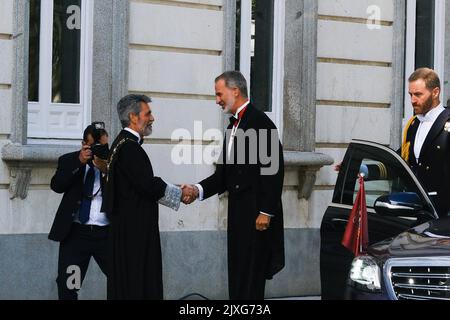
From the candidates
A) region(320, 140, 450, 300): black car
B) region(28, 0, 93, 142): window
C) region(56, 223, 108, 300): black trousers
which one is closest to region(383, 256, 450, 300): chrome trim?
region(320, 140, 450, 300): black car

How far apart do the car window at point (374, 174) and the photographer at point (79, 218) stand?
203 centimetres

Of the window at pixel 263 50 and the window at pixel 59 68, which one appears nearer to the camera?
the window at pixel 59 68

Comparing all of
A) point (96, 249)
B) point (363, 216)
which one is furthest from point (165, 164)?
point (363, 216)

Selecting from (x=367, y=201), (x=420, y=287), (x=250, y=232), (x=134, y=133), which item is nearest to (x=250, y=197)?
(x=250, y=232)

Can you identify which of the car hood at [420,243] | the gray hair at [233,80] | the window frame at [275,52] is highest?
the window frame at [275,52]

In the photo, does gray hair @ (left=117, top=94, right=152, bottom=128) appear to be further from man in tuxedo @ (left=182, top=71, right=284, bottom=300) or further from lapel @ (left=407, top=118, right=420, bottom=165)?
lapel @ (left=407, top=118, right=420, bottom=165)

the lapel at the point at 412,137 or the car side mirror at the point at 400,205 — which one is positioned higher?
the lapel at the point at 412,137

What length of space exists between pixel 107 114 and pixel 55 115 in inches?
20.7

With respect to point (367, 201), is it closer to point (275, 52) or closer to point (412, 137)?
point (412, 137)

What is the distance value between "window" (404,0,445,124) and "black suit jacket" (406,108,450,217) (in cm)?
570

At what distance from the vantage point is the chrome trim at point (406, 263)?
662 centimetres

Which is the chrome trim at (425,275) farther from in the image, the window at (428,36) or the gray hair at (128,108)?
the window at (428,36)

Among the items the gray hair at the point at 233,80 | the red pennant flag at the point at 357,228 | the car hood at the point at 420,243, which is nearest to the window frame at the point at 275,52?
the gray hair at the point at 233,80

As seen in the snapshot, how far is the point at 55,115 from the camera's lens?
11148 mm
